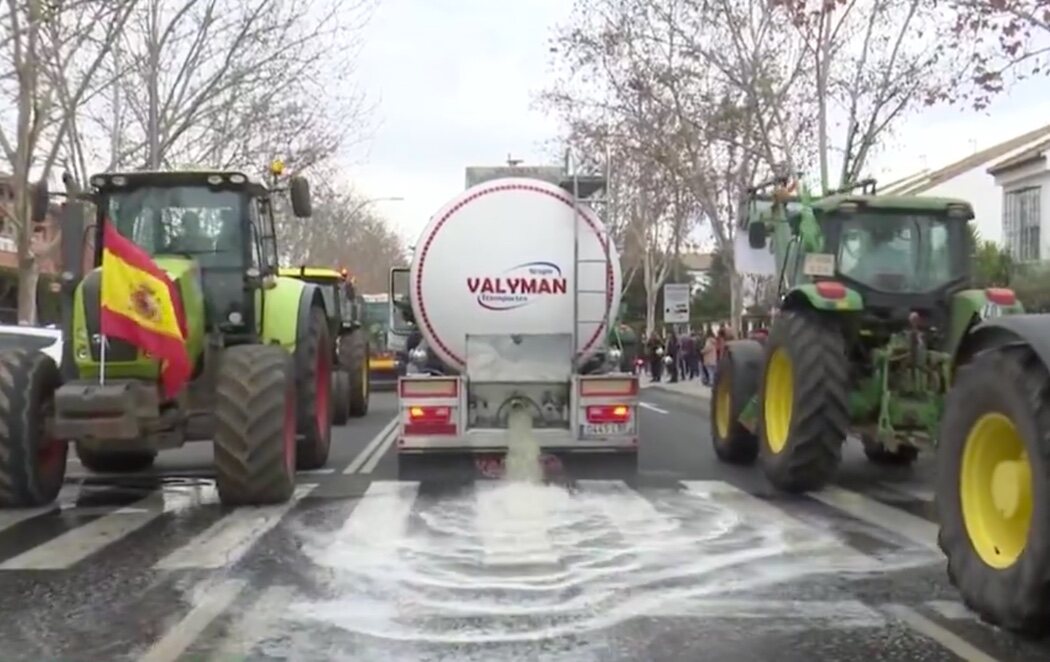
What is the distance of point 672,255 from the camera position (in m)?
55.4

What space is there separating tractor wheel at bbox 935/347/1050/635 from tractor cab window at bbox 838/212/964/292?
5.60 metres

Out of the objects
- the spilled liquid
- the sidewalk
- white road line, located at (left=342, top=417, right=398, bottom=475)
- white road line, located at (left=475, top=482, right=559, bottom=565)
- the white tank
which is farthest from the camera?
the sidewalk

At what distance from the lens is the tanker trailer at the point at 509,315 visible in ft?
42.9

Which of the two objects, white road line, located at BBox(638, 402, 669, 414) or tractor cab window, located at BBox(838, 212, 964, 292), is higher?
tractor cab window, located at BBox(838, 212, 964, 292)

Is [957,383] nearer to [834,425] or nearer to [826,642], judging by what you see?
[826,642]

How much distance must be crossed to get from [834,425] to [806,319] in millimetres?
1058

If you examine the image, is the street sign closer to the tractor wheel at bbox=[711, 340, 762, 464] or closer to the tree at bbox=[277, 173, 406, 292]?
the tree at bbox=[277, 173, 406, 292]

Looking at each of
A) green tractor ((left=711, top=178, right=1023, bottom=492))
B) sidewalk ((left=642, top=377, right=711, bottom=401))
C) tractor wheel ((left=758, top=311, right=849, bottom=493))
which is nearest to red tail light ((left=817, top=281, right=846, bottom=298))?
green tractor ((left=711, top=178, right=1023, bottom=492))

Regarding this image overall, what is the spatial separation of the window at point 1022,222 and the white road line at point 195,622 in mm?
34056

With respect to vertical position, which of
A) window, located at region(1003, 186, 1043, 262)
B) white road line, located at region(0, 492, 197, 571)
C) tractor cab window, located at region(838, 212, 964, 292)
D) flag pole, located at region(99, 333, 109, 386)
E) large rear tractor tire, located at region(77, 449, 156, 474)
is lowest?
white road line, located at region(0, 492, 197, 571)

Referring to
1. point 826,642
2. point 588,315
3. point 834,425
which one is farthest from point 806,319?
point 826,642

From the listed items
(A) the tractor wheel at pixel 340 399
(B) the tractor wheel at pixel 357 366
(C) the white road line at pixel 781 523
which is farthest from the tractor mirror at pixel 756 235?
(B) the tractor wheel at pixel 357 366

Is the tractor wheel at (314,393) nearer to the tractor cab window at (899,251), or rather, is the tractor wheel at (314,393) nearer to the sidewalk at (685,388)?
the tractor cab window at (899,251)

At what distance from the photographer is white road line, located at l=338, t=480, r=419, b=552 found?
984 centimetres
